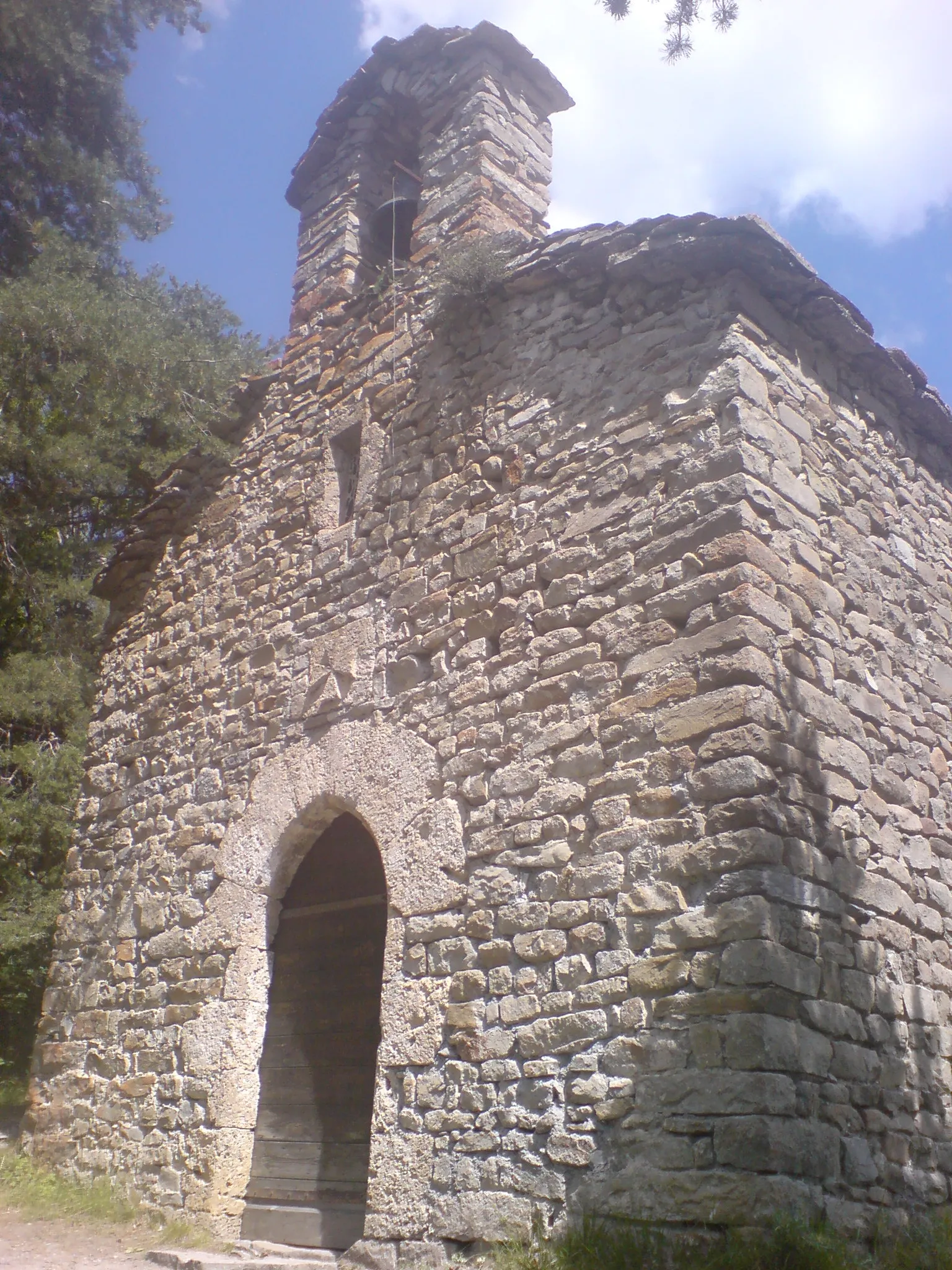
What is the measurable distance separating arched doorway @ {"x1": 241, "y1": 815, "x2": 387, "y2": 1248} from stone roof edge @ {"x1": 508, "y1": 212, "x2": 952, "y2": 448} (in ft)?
9.80

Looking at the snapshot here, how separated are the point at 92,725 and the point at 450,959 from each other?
3894 mm

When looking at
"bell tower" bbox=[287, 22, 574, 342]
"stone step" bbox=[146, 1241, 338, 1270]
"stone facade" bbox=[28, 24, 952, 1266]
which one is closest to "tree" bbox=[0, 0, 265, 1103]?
"bell tower" bbox=[287, 22, 574, 342]

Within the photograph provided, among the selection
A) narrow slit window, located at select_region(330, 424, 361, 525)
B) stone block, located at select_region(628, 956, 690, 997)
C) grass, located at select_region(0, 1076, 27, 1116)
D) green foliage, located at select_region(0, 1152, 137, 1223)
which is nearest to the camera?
stone block, located at select_region(628, 956, 690, 997)

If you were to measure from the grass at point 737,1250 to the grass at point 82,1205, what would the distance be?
79.3 inches

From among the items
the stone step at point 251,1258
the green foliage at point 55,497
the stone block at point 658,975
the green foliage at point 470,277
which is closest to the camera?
the stone block at point 658,975

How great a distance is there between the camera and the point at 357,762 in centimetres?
522

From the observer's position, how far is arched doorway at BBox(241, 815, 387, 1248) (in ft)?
15.8

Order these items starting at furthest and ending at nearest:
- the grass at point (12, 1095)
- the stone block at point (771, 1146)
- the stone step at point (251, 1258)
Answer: the grass at point (12, 1095)
the stone step at point (251, 1258)
the stone block at point (771, 1146)

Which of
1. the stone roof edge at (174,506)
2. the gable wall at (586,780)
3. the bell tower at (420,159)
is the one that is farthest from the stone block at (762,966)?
the stone roof edge at (174,506)

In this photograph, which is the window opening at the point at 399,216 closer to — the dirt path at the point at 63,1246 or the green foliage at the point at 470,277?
the green foliage at the point at 470,277

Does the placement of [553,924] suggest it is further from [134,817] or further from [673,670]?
[134,817]

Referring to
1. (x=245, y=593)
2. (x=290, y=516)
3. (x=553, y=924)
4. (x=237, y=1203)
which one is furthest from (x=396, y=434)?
(x=237, y=1203)

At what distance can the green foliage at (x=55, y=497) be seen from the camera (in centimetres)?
971

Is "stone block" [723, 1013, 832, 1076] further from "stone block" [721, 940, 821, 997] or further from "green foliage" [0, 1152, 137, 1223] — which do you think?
"green foliage" [0, 1152, 137, 1223]
